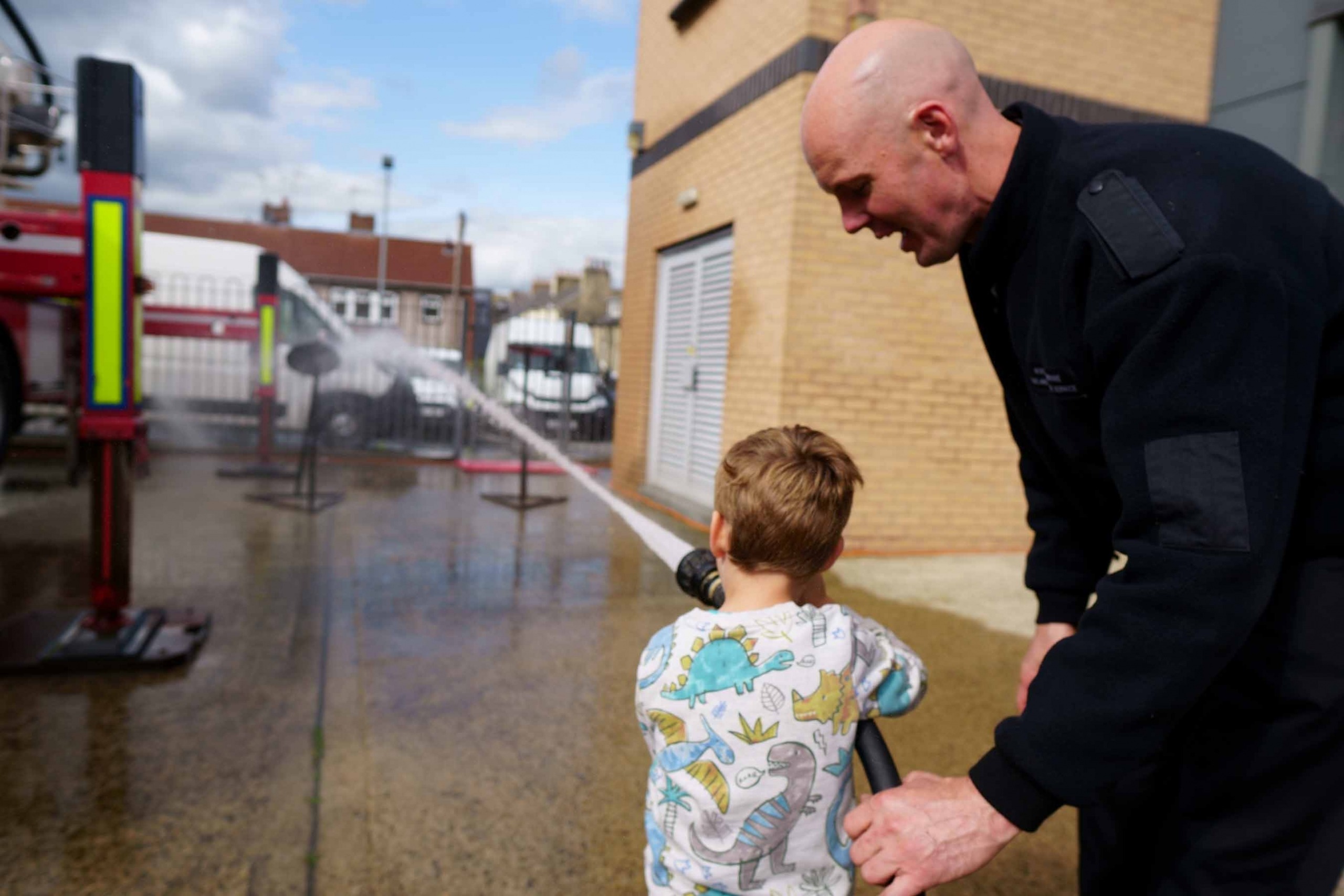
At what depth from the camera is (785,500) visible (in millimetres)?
1505

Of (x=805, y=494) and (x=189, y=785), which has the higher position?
(x=805, y=494)

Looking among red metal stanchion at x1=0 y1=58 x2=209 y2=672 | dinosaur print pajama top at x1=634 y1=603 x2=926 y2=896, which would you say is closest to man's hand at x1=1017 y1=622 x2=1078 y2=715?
dinosaur print pajama top at x1=634 y1=603 x2=926 y2=896

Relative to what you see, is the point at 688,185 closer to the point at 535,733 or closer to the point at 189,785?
the point at 535,733

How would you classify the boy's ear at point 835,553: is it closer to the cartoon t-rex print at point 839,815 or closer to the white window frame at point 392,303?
the cartoon t-rex print at point 839,815

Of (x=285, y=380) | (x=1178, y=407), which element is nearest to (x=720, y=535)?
(x=1178, y=407)

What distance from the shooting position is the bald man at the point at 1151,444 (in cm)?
118

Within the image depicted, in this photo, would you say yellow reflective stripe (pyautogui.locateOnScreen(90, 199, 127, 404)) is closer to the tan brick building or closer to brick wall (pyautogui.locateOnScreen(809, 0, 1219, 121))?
the tan brick building

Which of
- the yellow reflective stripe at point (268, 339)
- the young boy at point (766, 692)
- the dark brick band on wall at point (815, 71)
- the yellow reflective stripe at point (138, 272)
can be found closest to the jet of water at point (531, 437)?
the young boy at point (766, 692)

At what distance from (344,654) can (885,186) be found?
3.70 m

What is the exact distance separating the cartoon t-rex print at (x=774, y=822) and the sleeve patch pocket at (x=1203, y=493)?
26.3 inches

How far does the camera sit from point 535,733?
3.54 meters

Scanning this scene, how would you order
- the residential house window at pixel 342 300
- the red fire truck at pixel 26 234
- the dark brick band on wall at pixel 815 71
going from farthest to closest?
the residential house window at pixel 342 300 < the dark brick band on wall at pixel 815 71 < the red fire truck at pixel 26 234

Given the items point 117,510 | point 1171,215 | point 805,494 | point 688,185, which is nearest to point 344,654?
point 117,510

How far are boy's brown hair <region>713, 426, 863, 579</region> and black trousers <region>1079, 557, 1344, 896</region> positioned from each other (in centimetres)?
70
